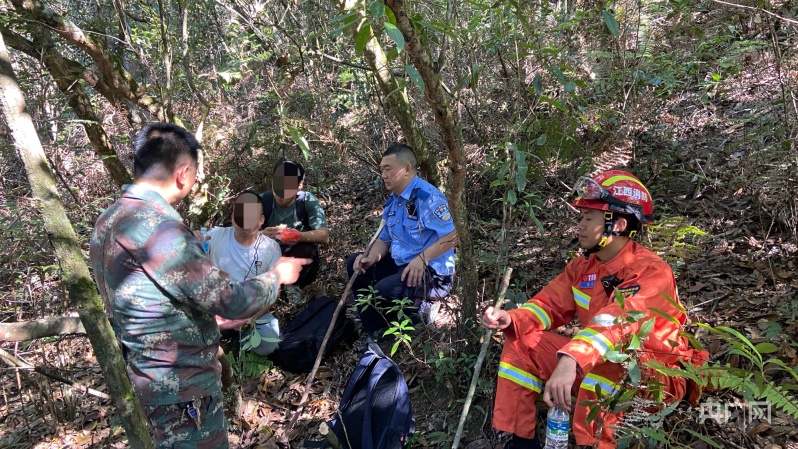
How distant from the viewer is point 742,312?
3248 mm

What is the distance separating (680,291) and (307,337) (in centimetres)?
296

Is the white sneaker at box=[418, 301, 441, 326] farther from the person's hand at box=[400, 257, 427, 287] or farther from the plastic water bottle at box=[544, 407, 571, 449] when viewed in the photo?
the plastic water bottle at box=[544, 407, 571, 449]

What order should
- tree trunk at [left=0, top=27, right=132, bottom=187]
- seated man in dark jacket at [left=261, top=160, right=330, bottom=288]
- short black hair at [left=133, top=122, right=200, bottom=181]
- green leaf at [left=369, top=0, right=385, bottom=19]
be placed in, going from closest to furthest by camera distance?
green leaf at [left=369, top=0, right=385, bottom=19] → short black hair at [left=133, top=122, right=200, bottom=181] → tree trunk at [left=0, top=27, right=132, bottom=187] → seated man in dark jacket at [left=261, top=160, right=330, bottom=288]

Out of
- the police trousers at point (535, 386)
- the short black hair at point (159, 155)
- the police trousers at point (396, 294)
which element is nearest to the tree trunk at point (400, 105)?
the police trousers at point (396, 294)

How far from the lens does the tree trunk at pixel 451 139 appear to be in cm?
232

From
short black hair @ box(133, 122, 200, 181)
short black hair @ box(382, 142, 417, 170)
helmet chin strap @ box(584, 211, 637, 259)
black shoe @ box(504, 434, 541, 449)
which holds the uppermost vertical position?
short black hair @ box(133, 122, 200, 181)

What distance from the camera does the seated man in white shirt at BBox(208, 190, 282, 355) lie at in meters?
4.12

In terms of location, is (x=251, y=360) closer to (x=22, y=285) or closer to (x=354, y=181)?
(x=22, y=285)

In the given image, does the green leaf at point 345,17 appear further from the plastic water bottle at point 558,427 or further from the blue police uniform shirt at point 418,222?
the blue police uniform shirt at point 418,222

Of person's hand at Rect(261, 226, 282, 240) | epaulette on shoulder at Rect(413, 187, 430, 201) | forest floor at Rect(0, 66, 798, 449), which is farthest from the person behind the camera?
person's hand at Rect(261, 226, 282, 240)

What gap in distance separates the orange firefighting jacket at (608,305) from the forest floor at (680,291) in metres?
0.38

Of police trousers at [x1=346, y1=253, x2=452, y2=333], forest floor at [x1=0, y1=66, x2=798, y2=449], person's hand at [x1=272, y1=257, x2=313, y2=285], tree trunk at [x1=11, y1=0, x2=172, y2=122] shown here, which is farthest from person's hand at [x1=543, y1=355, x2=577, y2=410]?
tree trunk at [x1=11, y1=0, x2=172, y2=122]

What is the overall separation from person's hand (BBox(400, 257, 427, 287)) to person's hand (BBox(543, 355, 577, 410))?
5.56 ft

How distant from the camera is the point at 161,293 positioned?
2.11 meters
